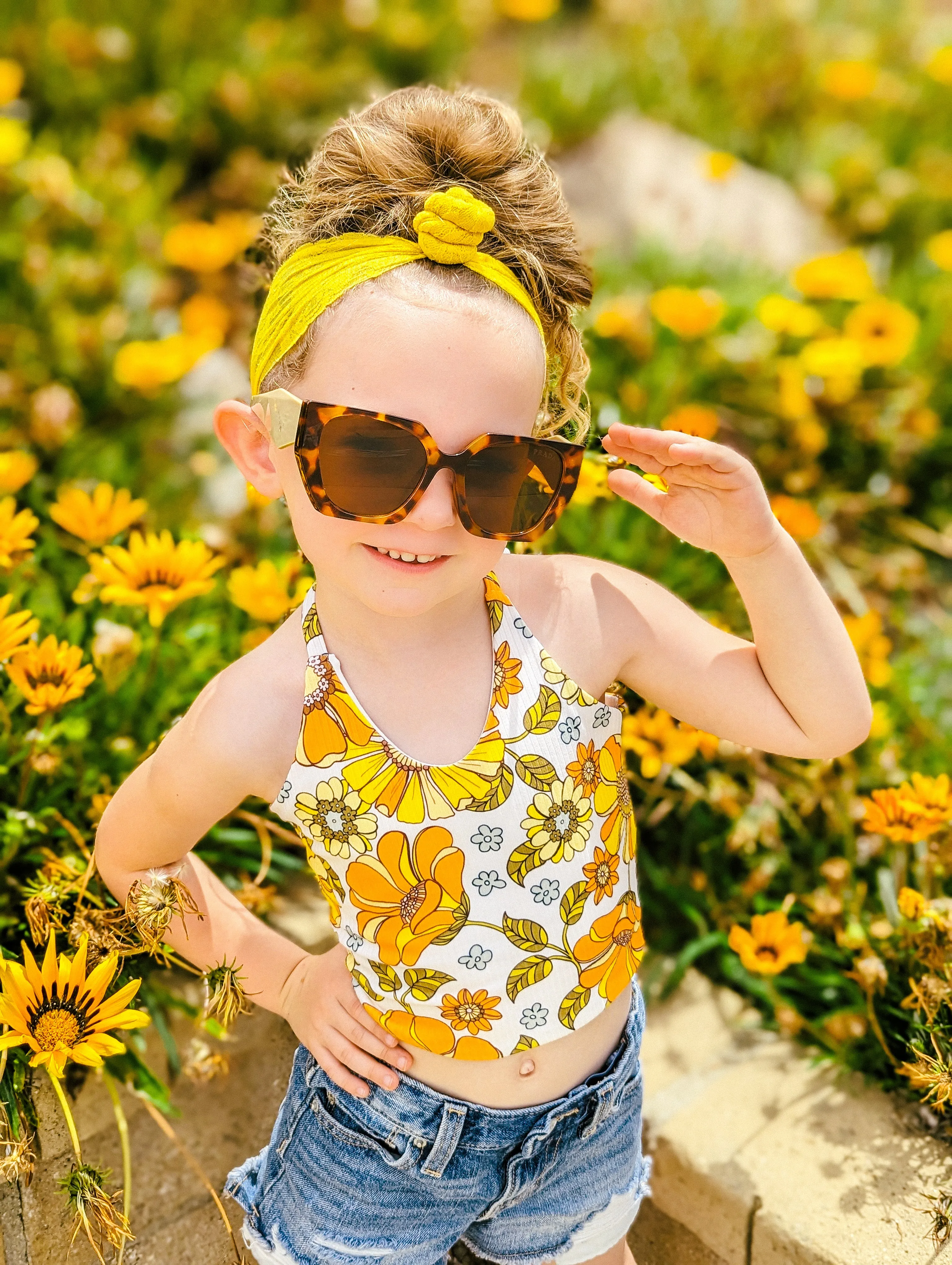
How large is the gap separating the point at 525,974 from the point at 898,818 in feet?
2.23

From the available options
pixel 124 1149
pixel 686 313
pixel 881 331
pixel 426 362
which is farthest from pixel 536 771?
pixel 881 331

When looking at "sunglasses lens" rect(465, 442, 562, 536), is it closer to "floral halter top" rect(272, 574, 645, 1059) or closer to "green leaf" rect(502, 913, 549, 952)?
"floral halter top" rect(272, 574, 645, 1059)

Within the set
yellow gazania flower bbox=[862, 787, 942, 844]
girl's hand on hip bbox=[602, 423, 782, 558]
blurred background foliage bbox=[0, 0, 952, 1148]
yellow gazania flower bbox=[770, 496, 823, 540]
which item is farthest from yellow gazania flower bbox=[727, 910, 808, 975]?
yellow gazania flower bbox=[770, 496, 823, 540]

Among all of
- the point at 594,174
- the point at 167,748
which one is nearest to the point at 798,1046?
the point at 167,748

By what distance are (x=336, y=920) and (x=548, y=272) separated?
0.85 meters

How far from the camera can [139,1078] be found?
1675 millimetres

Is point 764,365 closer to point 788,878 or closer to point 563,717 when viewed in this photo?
point 788,878

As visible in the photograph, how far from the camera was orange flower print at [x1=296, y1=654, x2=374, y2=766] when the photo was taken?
4.37 ft

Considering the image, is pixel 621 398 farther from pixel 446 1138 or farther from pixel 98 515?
pixel 446 1138

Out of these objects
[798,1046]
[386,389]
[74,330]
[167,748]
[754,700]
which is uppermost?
[386,389]

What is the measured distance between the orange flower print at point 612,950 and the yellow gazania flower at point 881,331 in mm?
1855

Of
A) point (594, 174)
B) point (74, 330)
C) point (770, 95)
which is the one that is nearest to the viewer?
point (74, 330)

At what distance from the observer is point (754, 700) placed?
141 cm

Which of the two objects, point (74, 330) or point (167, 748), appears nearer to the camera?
point (167, 748)
